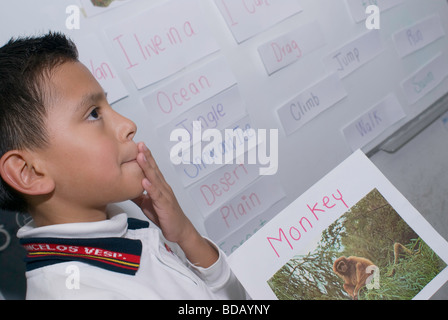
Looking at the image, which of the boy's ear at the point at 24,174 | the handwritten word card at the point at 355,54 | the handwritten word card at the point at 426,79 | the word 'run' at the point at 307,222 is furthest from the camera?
the handwritten word card at the point at 426,79

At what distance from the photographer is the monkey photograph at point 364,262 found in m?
0.51

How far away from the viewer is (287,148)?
731 mm

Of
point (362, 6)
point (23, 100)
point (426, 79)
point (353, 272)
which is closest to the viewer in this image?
point (23, 100)

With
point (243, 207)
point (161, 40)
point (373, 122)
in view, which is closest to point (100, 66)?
Result: point (161, 40)

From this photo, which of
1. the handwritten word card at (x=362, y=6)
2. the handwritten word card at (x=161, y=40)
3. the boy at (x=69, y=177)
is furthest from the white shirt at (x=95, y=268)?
the handwritten word card at (x=362, y=6)

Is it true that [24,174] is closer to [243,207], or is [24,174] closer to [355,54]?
[243,207]

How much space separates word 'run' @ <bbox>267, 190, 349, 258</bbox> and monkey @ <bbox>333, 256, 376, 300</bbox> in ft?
0.21

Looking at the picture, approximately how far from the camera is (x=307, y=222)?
0.53 metres

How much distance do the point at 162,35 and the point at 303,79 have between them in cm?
28

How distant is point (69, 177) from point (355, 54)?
0.61 metres

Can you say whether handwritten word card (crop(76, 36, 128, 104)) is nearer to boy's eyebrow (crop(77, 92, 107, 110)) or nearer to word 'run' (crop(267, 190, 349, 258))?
boy's eyebrow (crop(77, 92, 107, 110))

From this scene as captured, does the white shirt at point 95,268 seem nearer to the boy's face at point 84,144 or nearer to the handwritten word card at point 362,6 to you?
the boy's face at point 84,144
